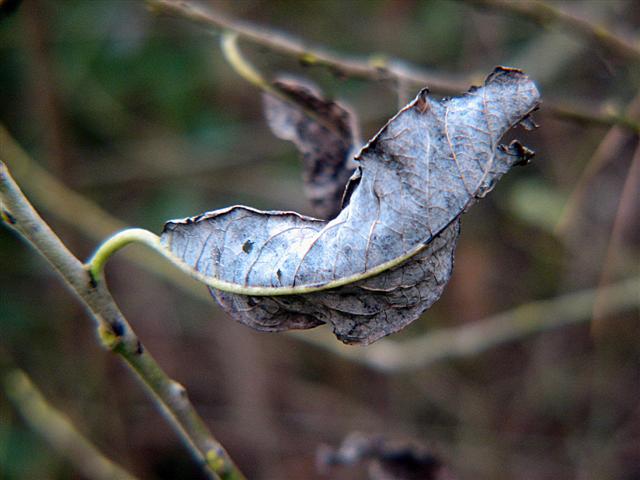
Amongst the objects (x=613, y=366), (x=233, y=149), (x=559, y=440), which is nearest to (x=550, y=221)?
(x=613, y=366)

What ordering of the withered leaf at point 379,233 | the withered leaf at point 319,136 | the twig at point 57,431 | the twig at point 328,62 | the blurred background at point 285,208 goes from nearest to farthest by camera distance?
the withered leaf at point 379,233 < the withered leaf at point 319,136 < the twig at point 328,62 < the twig at point 57,431 < the blurred background at point 285,208

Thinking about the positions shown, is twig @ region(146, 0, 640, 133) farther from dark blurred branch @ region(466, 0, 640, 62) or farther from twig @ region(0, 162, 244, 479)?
twig @ region(0, 162, 244, 479)

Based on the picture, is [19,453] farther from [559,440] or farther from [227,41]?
[559,440]

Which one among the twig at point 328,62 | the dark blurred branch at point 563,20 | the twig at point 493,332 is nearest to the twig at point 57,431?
the twig at point 493,332

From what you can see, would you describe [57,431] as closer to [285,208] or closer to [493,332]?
[285,208]

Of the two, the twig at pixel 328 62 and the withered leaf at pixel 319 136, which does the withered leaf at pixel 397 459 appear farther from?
the twig at pixel 328 62

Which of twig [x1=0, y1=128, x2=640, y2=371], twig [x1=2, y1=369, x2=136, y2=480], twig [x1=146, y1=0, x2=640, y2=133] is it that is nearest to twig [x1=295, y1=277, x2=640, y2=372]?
twig [x1=0, y1=128, x2=640, y2=371]

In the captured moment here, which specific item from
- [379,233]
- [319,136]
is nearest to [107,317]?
[379,233]
